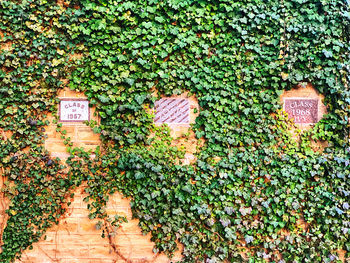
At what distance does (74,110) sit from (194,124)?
5.14ft

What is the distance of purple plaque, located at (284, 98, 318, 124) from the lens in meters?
4.01

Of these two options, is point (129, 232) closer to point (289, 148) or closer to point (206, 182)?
point (206, 182)

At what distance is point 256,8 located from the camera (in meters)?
3.89

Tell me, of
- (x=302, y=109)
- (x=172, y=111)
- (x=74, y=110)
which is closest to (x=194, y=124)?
(x=172, y=111)

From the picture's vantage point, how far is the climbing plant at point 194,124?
3812mm

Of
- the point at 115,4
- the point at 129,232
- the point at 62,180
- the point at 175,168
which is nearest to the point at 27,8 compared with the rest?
the point at 115,4

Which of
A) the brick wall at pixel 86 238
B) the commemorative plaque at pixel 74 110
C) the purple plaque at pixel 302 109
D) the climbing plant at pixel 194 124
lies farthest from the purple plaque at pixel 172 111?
the purple plaque at pixel 302 109

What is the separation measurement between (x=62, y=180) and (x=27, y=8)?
2213 millimetres

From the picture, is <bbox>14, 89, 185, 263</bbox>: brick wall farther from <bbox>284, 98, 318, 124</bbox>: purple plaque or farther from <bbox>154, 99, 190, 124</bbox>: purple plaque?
<bbox>284, 98, 318, 124</bbox>: purple plaque

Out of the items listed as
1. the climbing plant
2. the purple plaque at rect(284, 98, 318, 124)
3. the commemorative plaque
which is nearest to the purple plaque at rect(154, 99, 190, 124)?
the climbing plant

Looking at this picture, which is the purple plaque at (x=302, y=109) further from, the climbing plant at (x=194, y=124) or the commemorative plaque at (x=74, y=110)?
the commemorative plaque at (x=74, y=110)

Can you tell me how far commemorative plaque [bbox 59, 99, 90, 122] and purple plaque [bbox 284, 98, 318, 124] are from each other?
263 centimetres

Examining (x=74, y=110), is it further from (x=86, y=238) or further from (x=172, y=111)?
(x=86, y=238)

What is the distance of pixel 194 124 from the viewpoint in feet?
13.0
